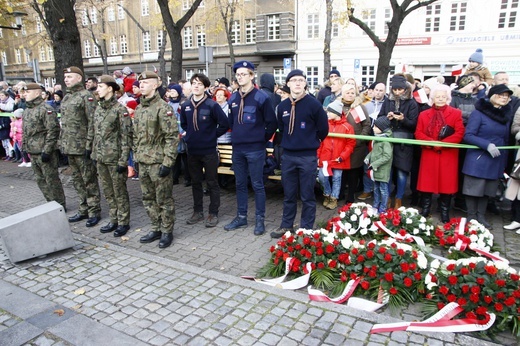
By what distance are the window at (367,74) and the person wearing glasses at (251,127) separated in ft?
91.2

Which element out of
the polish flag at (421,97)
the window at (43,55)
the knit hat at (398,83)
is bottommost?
the polish flag at (421,97)

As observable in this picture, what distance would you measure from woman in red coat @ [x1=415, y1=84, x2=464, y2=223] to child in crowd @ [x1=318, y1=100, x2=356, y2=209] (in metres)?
1.08

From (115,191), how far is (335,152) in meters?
3.44

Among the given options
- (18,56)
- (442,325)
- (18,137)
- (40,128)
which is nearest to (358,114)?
(442,325)

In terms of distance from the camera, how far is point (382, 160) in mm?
6023

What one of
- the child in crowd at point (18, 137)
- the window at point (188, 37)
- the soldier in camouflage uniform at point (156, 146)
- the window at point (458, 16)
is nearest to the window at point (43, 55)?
the window at point (188, 37)

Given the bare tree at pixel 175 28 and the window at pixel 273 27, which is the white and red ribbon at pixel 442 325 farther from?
the window at pixel 273 27

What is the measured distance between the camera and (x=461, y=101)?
21.2 ft

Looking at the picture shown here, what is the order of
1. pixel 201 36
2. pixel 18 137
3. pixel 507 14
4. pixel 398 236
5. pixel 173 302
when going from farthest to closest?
pixel 201 36, pixel 507 14, pixel 18 137, pixel 398 236, pixel 173 302

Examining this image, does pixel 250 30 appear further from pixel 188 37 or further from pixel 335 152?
pixel 335 152

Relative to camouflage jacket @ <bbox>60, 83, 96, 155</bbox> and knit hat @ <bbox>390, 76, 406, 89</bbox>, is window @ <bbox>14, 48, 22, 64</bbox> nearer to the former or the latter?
camouflage jacket @ <bbox>60, 83, 96, 155</bbox>

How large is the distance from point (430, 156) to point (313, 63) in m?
29.2

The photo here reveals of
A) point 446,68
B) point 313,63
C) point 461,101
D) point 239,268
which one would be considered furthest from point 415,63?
point 239,268

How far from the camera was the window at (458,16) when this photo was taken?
27984mm
